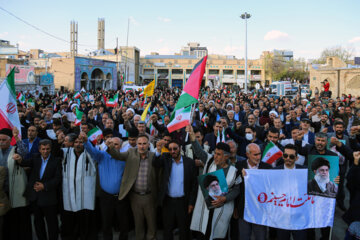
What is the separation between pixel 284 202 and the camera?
11.9ft

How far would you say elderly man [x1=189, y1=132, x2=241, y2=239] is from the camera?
3711 mm

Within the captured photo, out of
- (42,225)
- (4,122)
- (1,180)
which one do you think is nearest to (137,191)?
(42,225)

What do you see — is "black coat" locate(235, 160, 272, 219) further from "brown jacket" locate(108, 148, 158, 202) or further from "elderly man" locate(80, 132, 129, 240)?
"elderly man" locate(80, 132, 129, 240)

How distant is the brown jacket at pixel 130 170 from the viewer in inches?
157

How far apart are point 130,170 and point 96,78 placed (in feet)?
134

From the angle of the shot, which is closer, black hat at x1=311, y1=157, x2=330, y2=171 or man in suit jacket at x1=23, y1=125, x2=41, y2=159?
black hat at x1=311, y1=157, x2=330, y2=171

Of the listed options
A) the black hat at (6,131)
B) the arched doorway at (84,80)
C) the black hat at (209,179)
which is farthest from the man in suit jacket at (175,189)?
the arched doorway at (84,80)

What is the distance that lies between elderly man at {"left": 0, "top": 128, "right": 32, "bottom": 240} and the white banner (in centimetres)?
307

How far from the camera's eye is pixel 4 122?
4574 mm

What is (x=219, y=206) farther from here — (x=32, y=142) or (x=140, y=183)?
(x=32, y=142)

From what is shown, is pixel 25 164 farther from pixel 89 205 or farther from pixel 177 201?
pixel 177 201

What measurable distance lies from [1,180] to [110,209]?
57.9 inches

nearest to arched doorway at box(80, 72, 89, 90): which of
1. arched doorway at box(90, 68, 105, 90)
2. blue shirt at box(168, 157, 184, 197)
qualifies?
arched doorway at box(90, 68, 105, 90)

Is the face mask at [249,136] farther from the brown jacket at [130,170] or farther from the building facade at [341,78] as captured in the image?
the building facade at [341,78]
